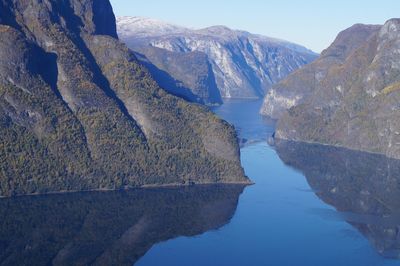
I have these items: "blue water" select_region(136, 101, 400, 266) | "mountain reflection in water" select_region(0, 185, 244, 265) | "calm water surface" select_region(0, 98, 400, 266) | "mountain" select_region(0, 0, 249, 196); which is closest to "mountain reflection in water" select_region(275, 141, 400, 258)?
"calm water surface" select_region(0, 98, 400, 266)

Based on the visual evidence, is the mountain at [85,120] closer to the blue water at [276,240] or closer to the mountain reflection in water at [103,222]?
A: the mountain reflection in water at [103,222]

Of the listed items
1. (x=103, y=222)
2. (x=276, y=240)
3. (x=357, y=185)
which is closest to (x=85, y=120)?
(x=103, y=222)

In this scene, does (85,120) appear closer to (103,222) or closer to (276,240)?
(103,222)

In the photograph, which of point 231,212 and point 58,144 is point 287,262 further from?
point 58,144

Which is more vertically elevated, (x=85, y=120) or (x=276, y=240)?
(x=85, y=120)

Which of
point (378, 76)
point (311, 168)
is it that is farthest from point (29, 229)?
point (378, 76)

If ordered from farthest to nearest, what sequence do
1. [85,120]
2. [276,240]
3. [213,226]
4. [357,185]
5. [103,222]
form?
[357,185] → [85,120] → [213,226] → [103,222] → [276,240]

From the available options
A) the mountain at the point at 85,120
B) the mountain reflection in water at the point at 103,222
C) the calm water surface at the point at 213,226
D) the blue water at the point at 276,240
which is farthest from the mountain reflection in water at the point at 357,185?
the mountain at the point at 85,120

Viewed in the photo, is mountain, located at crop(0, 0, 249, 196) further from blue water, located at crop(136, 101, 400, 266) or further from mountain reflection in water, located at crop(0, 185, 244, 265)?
blue water, located at crop(136, 101, 400, 266)
